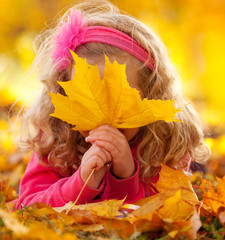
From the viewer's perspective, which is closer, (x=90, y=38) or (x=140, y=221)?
(x=140, y=221)

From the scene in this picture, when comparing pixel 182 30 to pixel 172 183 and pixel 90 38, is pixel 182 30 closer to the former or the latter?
pixel 90 38

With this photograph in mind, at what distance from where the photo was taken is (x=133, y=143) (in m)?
1.76

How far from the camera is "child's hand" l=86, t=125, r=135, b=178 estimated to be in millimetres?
1244

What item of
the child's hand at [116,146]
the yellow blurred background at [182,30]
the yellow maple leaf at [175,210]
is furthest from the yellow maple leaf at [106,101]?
the yellow blurred background at [182,30]

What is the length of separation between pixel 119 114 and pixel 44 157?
2.59 feet

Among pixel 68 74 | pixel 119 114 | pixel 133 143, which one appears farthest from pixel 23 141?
pixel 119 114

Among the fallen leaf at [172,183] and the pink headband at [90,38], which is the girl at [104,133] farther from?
the fallen leaf at [172,183]

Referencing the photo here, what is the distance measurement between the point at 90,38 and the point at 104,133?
507 millimetres

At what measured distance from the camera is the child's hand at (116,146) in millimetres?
1244

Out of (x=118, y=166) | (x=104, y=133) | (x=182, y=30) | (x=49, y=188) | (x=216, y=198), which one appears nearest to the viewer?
(x=216, y=198)

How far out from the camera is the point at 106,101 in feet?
3.64

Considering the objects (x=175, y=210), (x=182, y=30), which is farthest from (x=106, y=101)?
(x=182, y=30)

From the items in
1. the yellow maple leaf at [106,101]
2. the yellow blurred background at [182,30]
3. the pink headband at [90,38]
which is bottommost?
the yellow blurred background at [182,30]

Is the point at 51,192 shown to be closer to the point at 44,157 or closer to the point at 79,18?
the point at 44,157
